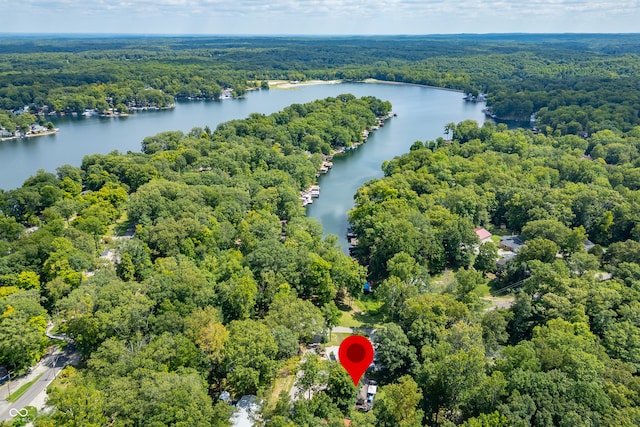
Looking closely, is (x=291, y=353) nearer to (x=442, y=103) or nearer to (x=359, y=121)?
(x=359, y=121)

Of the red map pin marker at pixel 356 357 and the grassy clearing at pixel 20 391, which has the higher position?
the red map pin marker at pixel 356 357

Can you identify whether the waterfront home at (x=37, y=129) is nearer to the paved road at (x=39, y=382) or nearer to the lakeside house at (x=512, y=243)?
the paved road at (x=39, y=382)

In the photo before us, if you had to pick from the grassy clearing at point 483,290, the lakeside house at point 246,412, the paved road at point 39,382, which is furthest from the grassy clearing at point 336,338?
the paved road at point 39,382

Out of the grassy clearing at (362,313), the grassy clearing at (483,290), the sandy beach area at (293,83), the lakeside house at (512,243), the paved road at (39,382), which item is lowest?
the sandy beach area at (293,83)

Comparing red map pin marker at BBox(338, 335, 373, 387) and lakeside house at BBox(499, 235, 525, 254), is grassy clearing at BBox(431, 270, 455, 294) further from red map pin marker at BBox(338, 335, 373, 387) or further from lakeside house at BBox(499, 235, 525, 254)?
red map pin marker at BBox(338, 335, 373, 387)

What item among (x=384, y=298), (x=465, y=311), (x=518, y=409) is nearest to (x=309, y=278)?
(x=384, y=298)

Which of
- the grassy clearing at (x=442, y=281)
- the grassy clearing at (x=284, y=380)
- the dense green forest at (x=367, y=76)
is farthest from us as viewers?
the dense green forest at (x=367, y=76)

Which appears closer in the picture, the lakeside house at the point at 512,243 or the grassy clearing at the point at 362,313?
the grassy clearing at the point at 362,313

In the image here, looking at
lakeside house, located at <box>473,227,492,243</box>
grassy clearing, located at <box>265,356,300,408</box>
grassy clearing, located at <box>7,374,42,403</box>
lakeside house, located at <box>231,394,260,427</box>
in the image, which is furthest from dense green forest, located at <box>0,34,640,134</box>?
grassy clearing, located at <box>7,374,42,403</box>

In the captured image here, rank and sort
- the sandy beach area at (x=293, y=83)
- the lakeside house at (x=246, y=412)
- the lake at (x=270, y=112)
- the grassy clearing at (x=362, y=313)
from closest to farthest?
the lakeside house at (x=246, y=412), the grassy clearing at (x=362, y=313), the lake at (x=270, y=112), the sandy beach area at (x=293, y=83)
